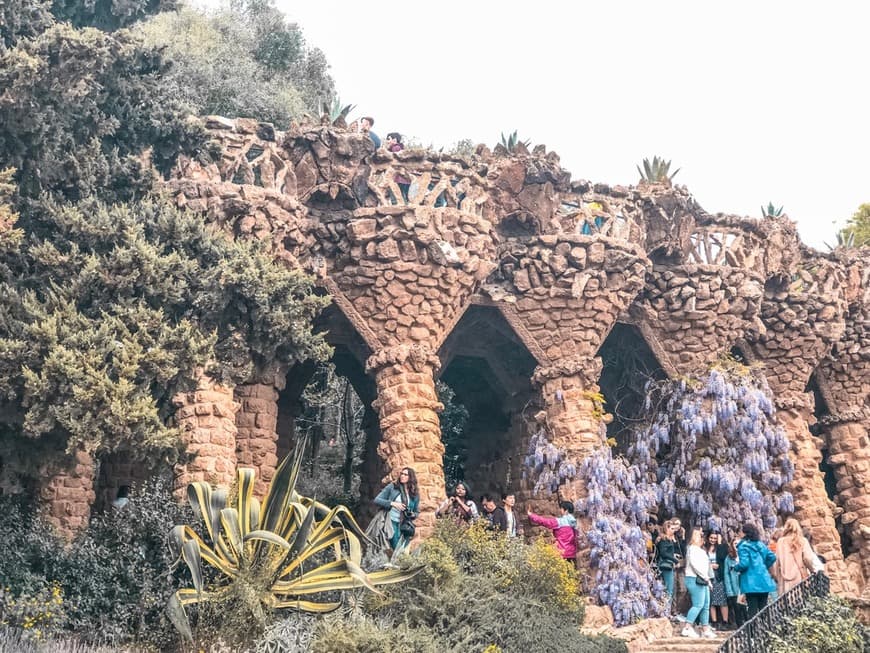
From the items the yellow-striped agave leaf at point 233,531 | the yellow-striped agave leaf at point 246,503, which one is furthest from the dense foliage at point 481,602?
the yellow-striped agave leaf at point 246,503

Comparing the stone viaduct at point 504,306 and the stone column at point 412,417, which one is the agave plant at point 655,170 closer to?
the stone viaduct at point 504,306

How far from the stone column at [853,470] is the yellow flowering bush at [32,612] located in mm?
13708

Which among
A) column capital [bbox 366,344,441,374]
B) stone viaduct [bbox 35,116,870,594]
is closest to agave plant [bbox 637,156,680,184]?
stone viaduct [bbox 35,116,870,594]

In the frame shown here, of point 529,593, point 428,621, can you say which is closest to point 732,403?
point 529,593

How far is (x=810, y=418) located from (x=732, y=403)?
297 centimetres

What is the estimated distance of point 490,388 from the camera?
59.5ft

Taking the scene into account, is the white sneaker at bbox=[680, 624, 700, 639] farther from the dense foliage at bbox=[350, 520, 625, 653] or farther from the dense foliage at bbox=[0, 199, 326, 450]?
the dense foliage at bbox=[0, 199, 326, 450]

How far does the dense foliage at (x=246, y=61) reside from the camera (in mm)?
21078

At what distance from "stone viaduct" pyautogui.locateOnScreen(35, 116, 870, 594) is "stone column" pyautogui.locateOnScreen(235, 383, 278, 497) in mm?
21

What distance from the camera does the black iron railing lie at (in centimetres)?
869

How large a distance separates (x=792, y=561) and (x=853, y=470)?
7.17m

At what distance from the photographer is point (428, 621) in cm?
938

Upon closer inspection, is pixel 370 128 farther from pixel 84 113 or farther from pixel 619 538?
pixel 619 538

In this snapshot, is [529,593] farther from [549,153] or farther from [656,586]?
[549,153]
